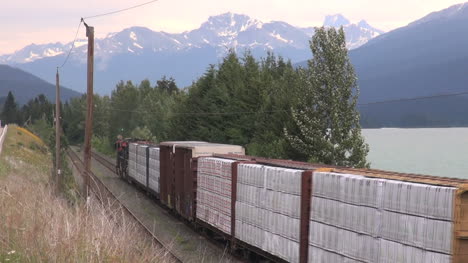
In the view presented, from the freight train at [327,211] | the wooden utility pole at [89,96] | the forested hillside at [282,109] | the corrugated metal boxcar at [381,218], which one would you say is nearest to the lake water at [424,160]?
the forested hillside at [282,109]

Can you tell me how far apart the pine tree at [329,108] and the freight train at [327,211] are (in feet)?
60.3

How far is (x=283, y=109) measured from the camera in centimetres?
4844

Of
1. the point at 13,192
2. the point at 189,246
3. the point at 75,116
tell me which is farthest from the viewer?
the point at 75,116

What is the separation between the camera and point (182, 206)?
25438 mm

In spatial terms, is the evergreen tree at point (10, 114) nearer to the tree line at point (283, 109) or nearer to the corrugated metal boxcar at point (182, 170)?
the tree line at point (283, 109)

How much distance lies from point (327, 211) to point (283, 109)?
1423 inches

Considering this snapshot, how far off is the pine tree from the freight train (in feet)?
60.3

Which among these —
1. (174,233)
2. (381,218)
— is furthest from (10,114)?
(381,218)

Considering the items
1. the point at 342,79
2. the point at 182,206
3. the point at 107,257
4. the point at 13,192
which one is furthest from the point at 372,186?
the point at 342,79

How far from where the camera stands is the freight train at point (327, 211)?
375 inches

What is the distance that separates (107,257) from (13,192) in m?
7.90

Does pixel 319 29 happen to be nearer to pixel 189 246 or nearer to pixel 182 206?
pixel 182 206

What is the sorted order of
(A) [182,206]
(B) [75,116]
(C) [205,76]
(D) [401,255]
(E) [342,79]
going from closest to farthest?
(D) [401,255] < (A) [182,206] < (E) [342,79] < (C) [205,76] < (B) [75,116]

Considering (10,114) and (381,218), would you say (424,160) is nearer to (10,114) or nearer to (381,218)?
(381,218)
